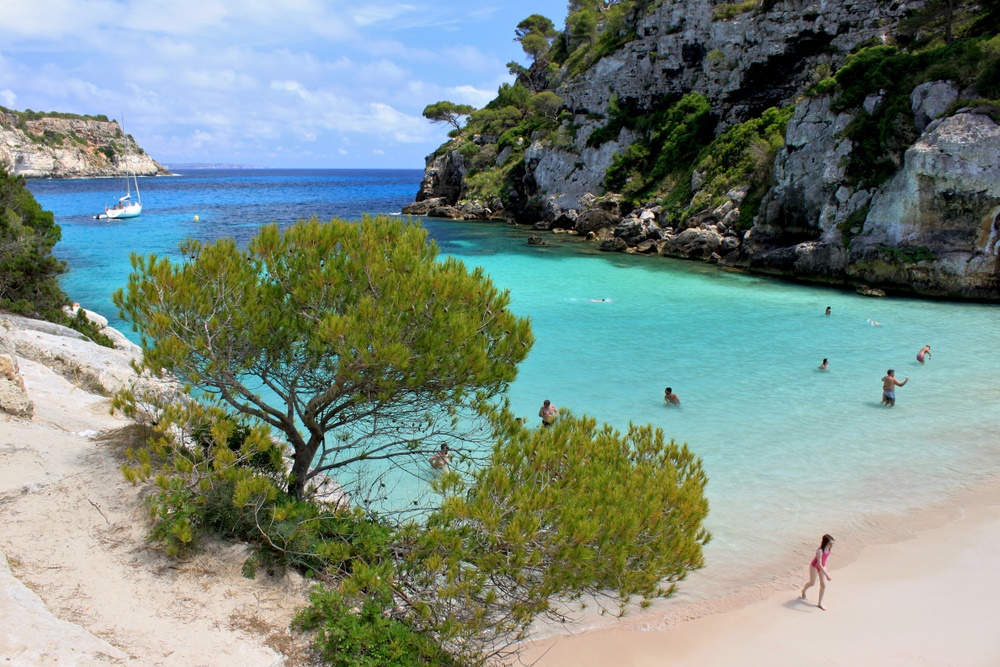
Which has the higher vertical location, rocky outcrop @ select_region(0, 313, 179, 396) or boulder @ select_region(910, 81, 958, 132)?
boulder @ select_region(910, 81, 958, 132)

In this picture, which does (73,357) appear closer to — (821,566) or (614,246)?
(821,566)

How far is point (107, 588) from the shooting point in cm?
606

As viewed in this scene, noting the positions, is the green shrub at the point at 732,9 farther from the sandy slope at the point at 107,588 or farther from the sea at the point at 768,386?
the sandy slope at the point at 107,588

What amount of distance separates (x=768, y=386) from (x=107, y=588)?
638 inches

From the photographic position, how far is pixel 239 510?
21.9 ft

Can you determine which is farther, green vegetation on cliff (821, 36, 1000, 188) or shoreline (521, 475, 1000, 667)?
green vegetation on cliff (821, 36, 1000, 188)

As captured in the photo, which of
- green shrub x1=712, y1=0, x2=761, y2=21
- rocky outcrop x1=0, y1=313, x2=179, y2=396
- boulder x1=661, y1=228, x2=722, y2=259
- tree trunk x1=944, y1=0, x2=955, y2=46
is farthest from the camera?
green shrub x1=712, y1=0, x2=761, y2=21

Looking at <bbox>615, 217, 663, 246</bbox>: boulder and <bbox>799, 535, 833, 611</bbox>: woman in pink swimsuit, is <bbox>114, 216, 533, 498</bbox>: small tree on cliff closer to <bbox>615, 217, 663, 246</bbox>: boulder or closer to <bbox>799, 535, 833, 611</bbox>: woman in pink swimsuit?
<bbox>799, 535, 833, 611</bbox>: woman in pink swimsuit

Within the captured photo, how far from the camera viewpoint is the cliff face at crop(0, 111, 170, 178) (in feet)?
395

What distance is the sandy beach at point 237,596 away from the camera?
5.60 meters

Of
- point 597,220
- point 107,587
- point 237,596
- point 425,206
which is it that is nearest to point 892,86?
point 597,220

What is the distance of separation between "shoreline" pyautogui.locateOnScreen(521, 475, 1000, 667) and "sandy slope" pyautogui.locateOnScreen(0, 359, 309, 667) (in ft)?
11.0

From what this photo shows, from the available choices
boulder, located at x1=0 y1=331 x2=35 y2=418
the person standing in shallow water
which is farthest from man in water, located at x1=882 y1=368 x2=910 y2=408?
boulder, located at x1=0 y1=331 x2=35 y2=418

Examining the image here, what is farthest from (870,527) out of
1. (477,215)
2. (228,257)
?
(477,215)
